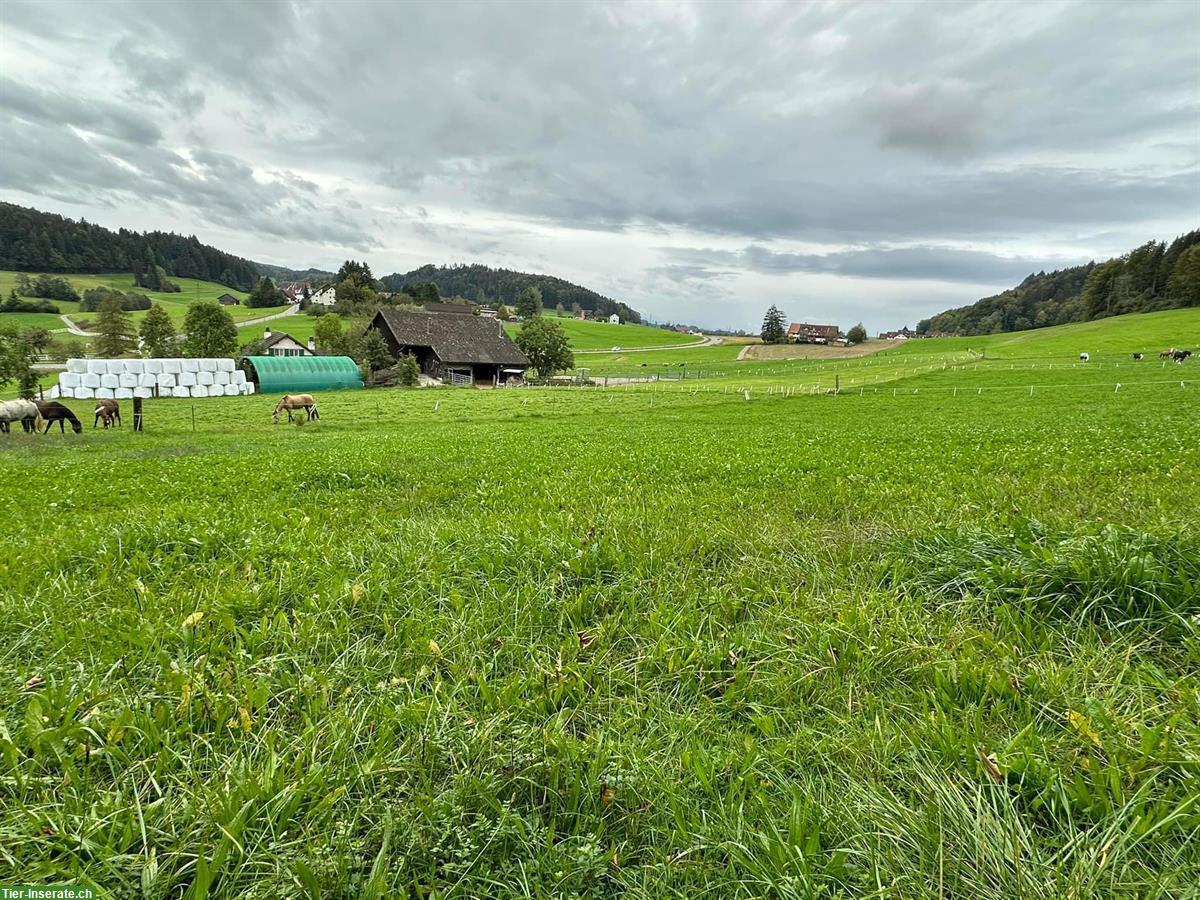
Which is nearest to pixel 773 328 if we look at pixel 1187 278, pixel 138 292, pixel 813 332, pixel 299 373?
pixel 813 332

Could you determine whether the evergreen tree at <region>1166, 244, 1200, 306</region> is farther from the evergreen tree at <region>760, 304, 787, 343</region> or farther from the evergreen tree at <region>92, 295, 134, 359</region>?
the evergreen tree at <region>92, 295, 134, 359</region>

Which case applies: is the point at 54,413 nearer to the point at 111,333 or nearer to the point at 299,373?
the point at 299,373

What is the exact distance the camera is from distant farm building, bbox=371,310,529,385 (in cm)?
5700

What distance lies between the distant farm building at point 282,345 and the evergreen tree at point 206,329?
10505mm

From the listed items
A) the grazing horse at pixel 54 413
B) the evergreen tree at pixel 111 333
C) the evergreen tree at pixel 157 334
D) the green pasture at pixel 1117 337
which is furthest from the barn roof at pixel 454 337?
the green pasture at pixel 1117 337

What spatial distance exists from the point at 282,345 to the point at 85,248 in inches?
4894

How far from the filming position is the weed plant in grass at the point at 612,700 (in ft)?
6.40

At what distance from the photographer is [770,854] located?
6.43ft

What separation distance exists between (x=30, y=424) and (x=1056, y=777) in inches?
1263

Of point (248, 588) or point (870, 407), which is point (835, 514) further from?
point (870, 407)

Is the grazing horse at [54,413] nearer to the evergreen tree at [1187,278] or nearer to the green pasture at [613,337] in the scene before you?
the green pasture at [613,337]

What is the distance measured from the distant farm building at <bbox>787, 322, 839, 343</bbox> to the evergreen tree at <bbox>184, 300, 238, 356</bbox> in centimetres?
12606

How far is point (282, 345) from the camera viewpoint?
73.6 meters

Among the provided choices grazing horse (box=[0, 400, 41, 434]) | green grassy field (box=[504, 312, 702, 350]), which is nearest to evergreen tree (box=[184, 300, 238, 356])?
grazing horse (box=[0, 400, 41, 434])
